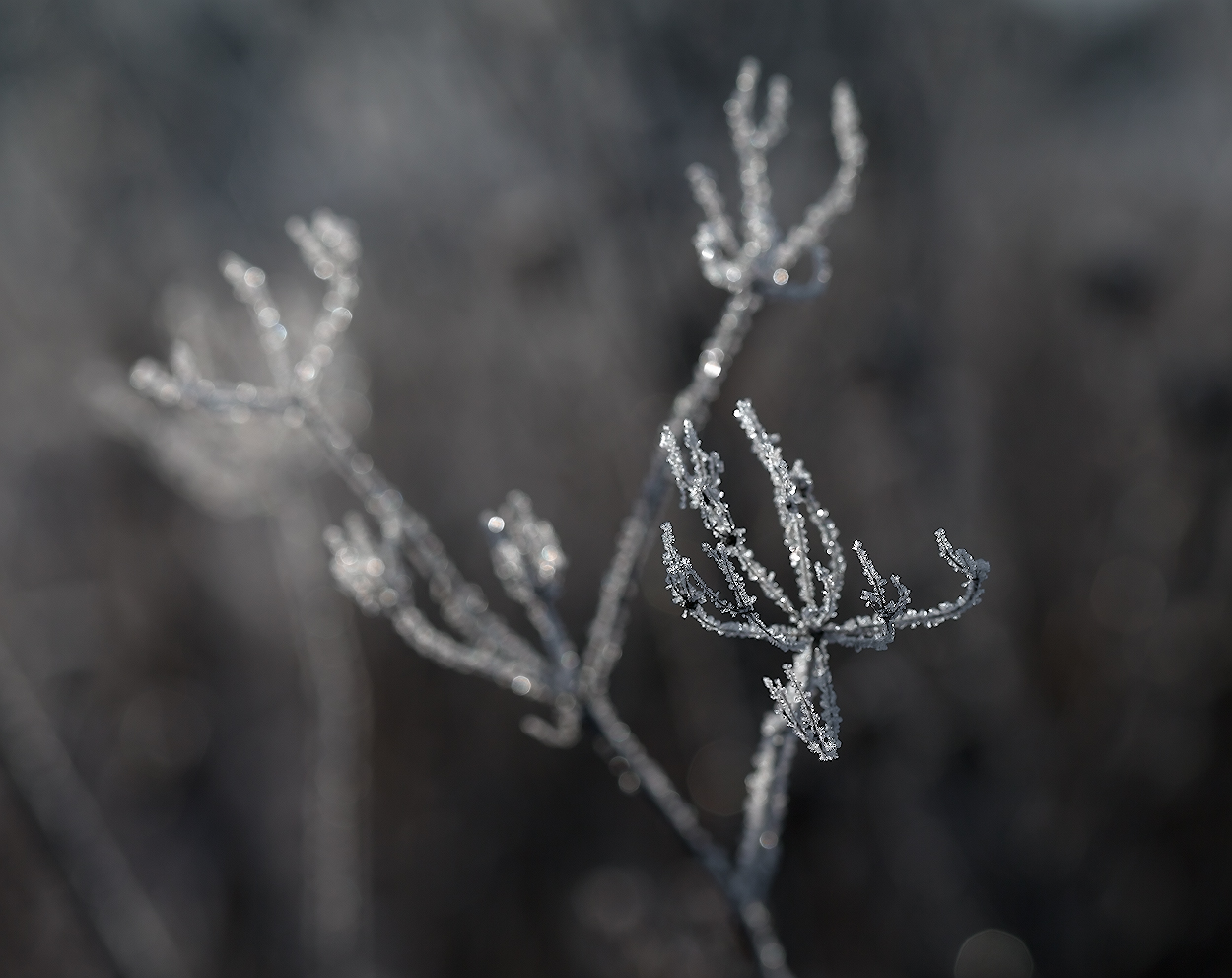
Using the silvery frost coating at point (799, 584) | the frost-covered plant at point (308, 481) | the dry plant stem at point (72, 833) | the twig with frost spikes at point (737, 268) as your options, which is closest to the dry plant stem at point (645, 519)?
the twig with frost spikes at point (737, 268)

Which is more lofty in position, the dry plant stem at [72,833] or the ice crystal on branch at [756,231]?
the dry plant stem at [72,833]

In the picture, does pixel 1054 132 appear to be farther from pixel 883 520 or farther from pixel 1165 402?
pixel 883 520

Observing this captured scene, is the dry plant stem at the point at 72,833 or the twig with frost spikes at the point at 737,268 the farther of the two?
the dry plant stem at the point at 72,833

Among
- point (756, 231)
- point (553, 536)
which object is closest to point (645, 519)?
point (553, 536)

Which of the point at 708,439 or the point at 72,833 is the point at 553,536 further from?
the point at 72,833

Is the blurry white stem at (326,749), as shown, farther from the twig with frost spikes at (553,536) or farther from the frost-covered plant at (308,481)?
the twig with frost spikes at (553,536)

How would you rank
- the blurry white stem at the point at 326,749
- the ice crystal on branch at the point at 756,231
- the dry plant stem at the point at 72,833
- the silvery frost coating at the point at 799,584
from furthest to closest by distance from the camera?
the blurry white stem at the point at 326,749, the dry plant stem at the point at 72,833, the ice crystal on branch at the point at 756,231, the silvery frost coating at the point at 799,584

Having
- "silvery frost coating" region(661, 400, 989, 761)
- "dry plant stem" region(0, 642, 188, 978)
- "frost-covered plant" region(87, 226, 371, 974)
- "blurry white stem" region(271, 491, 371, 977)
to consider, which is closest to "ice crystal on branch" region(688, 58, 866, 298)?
"silvery frost coating" region(661, 400, 989, 761)

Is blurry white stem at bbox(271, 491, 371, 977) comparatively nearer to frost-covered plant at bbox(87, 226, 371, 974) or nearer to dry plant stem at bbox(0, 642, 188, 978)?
frost-covered plant at bbox(87, 226, 371, 974)
